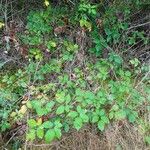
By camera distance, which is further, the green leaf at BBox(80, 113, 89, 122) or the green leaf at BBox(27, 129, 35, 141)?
the green leaf at BBox(80, 113, 89, 122)

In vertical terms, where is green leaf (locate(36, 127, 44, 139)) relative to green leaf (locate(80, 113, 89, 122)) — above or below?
below

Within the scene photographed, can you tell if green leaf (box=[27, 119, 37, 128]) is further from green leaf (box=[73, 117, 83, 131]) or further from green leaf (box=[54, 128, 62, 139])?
green leaf (box=[73, 117, 83, 131])

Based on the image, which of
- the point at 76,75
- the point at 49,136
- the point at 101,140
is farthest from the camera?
the point at 76,75

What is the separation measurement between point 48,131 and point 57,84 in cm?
71

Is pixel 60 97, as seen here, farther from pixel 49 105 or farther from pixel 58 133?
pixel 58 133

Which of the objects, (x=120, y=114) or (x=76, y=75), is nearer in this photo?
(x=120, y=114)

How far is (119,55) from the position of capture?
3.71 metres

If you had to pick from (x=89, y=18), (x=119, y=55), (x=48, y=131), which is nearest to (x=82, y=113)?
(x=48, y=131)

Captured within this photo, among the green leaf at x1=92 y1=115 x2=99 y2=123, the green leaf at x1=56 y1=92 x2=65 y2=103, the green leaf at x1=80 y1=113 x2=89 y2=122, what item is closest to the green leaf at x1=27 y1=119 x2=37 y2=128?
the green leaf at x1=56 y1=92 x2=65 y2=103

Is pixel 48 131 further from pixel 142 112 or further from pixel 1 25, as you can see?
pixel 1 25

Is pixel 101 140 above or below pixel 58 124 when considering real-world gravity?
below

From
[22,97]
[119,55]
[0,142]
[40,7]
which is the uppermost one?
[40,7]

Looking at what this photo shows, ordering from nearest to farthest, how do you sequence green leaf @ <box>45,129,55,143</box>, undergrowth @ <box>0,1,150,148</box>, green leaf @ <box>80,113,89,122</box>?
1. green leaf @ <box>45,129,55,143</box>
2. green leaf @ <box>80,113,89,122</box>
3. undergrowth @ <box>0,1,150,148</box>

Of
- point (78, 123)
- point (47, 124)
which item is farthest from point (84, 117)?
point (47, 124)
